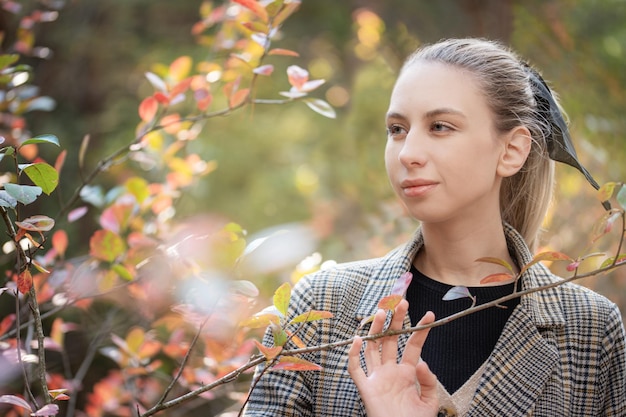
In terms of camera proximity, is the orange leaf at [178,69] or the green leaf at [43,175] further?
the orange leaf at [178,69]

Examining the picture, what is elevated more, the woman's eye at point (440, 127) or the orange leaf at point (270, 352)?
the woman's eye at point (440, 127)

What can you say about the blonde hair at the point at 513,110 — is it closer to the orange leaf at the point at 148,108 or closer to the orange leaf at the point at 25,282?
the orange leaf at the point at 148,108

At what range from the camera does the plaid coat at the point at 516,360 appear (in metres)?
1.48

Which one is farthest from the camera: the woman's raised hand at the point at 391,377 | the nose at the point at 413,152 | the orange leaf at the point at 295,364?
the nose at the point at 413,152

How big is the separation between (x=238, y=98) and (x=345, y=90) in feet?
13.0

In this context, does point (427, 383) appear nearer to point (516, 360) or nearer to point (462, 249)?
point (516, 360)

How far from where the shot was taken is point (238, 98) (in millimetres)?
1734

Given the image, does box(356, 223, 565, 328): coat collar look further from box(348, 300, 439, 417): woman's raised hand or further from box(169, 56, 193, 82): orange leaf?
box(169, 56, 193, 82): orange leaf

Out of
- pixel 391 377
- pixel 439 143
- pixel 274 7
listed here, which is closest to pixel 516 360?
pixel 391 377

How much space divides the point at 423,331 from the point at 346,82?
463 centimetres

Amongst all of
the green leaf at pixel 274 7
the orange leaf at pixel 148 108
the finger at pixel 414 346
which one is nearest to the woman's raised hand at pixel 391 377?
the finger at pixel 414 346

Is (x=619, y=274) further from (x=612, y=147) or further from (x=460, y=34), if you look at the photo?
(x=460, y=34)

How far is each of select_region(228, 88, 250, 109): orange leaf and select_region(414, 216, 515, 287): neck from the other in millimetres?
514

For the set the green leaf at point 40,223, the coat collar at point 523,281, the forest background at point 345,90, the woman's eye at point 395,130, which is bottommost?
the forest background at point 345,90
